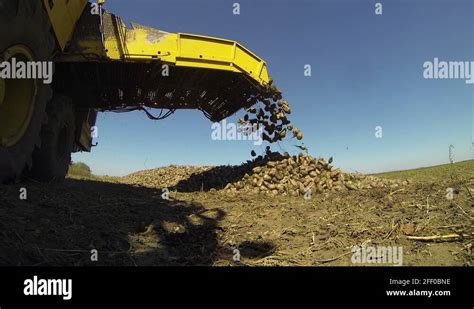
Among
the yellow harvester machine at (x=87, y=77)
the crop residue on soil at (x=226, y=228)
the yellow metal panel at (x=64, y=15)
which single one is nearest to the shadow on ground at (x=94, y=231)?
the crop residue on soil at (x=226, y=228)

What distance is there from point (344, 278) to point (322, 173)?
529 centimetres

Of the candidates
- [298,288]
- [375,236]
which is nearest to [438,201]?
[375,236]

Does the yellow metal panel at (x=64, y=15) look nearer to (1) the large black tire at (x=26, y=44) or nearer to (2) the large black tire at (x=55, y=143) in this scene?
(1) the large black tire at (x=26, y=44)

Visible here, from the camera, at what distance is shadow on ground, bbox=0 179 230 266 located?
12.2 ft

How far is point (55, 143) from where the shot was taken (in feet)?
22.8

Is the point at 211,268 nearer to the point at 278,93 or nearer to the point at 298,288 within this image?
the point at 298,288

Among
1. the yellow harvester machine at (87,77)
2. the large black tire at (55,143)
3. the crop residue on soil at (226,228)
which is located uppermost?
the yellow harvester machine at (87,77)

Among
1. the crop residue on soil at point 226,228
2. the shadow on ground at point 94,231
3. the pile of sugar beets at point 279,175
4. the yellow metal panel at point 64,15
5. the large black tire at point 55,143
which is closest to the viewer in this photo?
the shadow on ground at point 94,231

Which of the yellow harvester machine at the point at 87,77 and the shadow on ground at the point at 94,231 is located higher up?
the yellow harvester machine at the point at 87,77

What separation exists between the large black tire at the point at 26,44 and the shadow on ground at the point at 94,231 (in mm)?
338

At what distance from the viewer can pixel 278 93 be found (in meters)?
9.20

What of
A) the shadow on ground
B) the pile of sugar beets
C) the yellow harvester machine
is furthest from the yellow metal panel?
the pile of sugar beets

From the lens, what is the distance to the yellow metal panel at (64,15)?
5750 millimetres

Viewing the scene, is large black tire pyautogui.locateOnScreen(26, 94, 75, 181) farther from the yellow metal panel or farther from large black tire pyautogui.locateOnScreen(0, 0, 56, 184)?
the yellow metal panel
